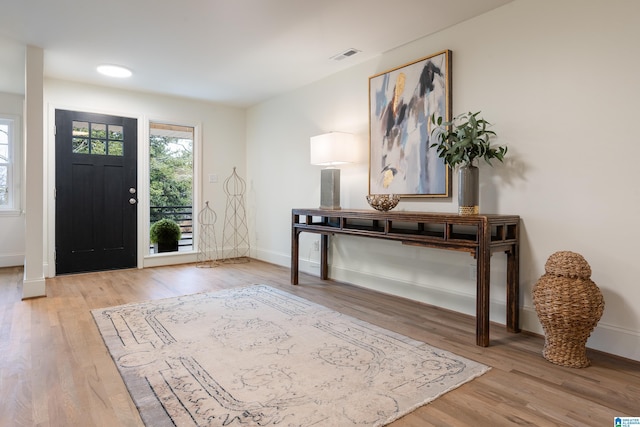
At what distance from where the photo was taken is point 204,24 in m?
2.97

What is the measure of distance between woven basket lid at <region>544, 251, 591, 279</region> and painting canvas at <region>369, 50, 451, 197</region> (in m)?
1.03

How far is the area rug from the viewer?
156cm

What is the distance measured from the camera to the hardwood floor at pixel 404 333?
1.55 m

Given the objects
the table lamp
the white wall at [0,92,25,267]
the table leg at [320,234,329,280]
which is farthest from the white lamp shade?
the white wall at [0,92,25,267]

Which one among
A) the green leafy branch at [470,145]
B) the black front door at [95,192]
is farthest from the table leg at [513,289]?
the black front door at [95,192]

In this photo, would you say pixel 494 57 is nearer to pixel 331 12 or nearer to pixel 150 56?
pixel 331 12

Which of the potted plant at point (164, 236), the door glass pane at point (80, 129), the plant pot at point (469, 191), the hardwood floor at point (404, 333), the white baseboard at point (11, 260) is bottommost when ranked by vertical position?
the hardwood floor at point (404, 333)

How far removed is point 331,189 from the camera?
147 inches

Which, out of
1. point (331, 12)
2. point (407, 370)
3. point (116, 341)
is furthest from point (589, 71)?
point (116, 341)

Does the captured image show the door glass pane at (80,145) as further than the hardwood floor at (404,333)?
Yes

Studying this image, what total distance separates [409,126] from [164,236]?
12.7 ft

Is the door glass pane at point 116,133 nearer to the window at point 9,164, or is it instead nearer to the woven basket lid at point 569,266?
the window at point 9,164

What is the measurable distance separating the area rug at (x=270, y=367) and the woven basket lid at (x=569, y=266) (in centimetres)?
69

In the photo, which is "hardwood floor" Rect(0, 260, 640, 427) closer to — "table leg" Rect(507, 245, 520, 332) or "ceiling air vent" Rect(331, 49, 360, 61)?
"table leg" Rect(507, 245, 520, 332)
